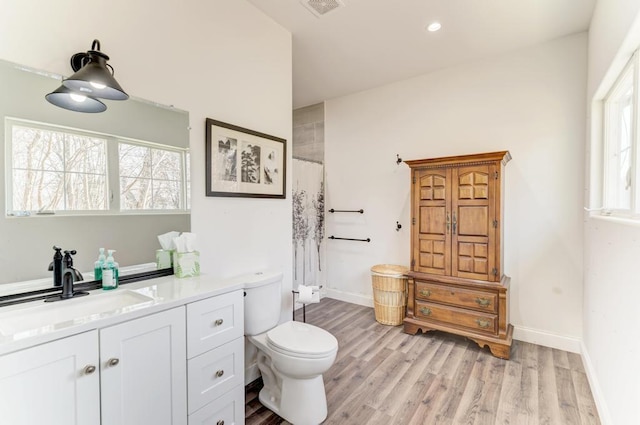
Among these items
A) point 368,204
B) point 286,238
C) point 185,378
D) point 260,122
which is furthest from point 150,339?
point 368,204

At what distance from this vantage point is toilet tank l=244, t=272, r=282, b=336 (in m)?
1.92

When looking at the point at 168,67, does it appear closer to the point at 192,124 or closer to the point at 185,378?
the point at 192,124

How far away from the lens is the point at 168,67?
5.68 feet

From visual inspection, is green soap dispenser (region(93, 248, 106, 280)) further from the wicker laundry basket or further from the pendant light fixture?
the wicker laundry basket

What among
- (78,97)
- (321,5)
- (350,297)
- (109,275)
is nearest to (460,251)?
(350,297)

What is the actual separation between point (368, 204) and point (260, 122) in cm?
194

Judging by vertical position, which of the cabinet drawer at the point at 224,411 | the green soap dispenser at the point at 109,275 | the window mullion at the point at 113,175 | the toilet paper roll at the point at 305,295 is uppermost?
the window mullion at the point at 113,175

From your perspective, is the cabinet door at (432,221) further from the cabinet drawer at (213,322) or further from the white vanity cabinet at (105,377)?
the white vanity cabinet at (105,377)

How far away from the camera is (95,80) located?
125 cm

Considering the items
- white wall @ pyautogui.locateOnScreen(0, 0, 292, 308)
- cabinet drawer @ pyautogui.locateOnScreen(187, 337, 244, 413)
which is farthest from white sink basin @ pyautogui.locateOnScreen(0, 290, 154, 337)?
white wall @ pyautogui.locateOnScreen(0, 0, 292, 308)

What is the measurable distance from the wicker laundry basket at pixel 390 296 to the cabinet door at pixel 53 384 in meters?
2.62

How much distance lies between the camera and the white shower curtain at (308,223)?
3682 mm

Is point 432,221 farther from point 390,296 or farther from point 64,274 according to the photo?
point 64,274

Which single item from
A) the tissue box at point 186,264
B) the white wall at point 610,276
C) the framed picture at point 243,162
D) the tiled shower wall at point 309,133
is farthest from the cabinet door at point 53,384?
the tiled shower wall at point 309,133
